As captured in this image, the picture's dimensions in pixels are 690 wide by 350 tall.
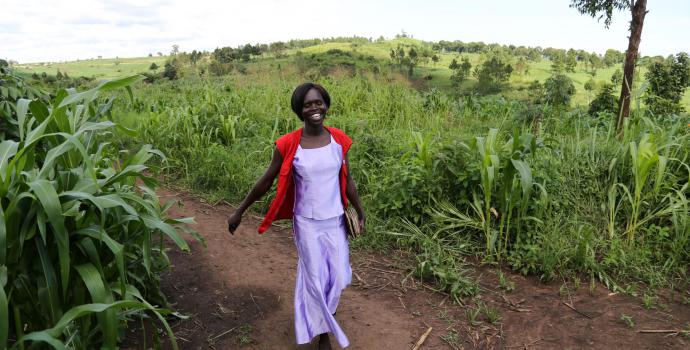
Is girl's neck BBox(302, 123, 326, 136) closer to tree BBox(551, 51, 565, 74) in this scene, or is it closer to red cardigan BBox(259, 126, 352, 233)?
red cardigan BBox(259, 126, 352, 233)

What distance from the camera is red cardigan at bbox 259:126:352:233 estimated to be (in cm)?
231

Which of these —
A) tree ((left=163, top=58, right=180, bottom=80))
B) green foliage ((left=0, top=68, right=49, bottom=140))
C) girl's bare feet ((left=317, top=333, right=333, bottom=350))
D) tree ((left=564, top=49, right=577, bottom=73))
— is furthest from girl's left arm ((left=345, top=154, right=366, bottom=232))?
tree ((left=163, top=58, right=180, bottom=80))

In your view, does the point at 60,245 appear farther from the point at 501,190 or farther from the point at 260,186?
the point at 501,190

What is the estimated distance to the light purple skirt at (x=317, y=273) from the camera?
7.72ft

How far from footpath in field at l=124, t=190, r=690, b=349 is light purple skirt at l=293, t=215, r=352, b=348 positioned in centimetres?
27

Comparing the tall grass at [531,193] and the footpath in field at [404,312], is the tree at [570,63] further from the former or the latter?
the footpath in field at [404,312]

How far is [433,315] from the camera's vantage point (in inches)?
116

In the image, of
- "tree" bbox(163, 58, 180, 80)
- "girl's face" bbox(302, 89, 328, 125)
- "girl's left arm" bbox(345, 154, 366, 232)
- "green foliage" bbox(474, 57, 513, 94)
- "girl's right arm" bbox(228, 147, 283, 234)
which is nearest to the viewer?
"girl's face" bbox(302, 89, 328, 125)

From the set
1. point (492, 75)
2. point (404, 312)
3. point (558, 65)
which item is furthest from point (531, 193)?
point (492, 75)

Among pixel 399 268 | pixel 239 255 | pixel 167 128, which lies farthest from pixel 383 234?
pixel 167 128

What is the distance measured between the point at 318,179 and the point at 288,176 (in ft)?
0.50

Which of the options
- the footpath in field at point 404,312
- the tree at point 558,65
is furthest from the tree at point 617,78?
the footpath in field at point 404,312

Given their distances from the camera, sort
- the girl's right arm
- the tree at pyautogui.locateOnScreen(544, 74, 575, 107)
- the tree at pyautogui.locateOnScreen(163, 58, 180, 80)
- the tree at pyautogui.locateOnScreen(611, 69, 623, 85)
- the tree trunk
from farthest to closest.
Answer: the tree at pyautogui.locateOnScreen(163, 58, 180, 80), the tree at pyautogui.locateOnScreen(611, 69, 623, 85), the tree trunk, the tree at pyautogui.locateOnScreen(544, 74, 575, 107), the girl's right arm

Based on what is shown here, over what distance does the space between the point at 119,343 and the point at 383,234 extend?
6.92ft
